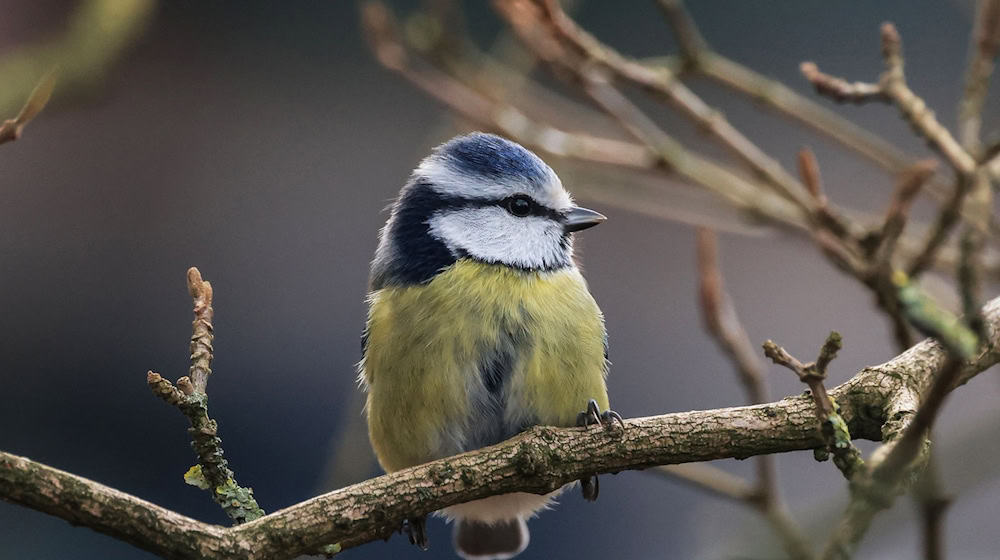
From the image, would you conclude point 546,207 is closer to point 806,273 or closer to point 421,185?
point 421,185

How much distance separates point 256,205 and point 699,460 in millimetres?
2975

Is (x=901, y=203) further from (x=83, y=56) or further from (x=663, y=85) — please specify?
(x=83, y=56)

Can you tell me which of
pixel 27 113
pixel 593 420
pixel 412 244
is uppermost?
pixel 412 244

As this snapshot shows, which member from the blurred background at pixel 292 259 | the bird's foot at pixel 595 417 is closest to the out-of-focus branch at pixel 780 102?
the bird's foot at pixel 595 417

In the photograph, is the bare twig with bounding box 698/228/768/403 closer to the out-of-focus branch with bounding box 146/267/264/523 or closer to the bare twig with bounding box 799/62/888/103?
the bare twig with bounding box 799/62/888/103

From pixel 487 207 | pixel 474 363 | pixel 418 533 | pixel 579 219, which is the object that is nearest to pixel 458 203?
pixel 487 207

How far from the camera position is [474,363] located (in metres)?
1.97

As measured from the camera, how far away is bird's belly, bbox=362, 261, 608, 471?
197 cm

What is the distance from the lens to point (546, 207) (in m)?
2.22

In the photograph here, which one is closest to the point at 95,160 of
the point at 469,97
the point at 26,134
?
the point at 26,134

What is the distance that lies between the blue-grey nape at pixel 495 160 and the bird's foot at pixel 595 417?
54 centimetres

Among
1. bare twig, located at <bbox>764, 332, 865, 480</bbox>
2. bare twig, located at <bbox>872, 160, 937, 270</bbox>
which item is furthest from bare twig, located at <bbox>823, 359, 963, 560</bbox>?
bare twig, located at <bbox>872, 160, 937, 270</bbox>

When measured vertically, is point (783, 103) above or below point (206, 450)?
above

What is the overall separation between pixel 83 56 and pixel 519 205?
0.91 m
